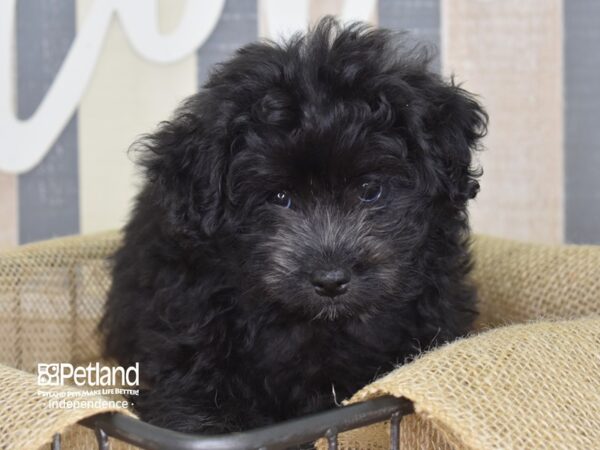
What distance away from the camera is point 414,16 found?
13.8ft

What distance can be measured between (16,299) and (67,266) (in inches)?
9.6

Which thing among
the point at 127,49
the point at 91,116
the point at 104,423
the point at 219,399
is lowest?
the point at 219,399

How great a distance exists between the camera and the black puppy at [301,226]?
221 cm

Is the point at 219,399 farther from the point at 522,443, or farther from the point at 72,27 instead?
the point at 72,27

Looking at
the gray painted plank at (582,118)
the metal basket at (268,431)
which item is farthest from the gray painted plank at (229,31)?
the metal basket at (268,431)

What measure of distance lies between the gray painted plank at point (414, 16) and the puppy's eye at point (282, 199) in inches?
82.6

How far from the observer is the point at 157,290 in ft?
8.35

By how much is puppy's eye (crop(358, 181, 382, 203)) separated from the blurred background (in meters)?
1.94

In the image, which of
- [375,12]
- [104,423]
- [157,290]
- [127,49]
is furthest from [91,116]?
[104,423]

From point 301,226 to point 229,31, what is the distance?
7.14 feet

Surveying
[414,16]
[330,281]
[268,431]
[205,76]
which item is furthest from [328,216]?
[414,16]

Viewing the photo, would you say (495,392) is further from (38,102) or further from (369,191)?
(38,102)

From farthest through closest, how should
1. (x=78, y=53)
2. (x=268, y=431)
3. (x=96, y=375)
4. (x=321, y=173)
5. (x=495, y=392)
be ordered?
(x=78, y=53) < (x=96, y=375) < (x=321, y=173) < (x=495, y=392) < (x=268, y=431)

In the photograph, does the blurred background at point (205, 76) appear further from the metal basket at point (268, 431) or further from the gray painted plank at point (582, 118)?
the metal basket at point (268, 431)
